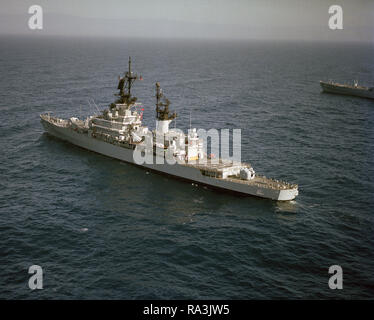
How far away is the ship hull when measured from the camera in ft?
165

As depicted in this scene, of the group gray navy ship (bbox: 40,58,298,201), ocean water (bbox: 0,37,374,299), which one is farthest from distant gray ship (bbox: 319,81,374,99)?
gray navy ship (bbox: 40,58,298,201)

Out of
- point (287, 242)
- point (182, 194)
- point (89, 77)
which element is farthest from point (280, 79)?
point (287, 242)

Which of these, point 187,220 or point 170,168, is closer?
point 187,220

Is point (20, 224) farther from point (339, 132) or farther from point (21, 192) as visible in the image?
point (339, 132)

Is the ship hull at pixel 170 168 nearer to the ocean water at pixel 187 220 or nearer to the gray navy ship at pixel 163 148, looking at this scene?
the gray navy ship at pixel 163 148

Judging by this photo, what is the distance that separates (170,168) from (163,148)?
326cm

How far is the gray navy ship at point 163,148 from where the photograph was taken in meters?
52.4

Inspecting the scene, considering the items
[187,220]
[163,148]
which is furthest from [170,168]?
[187,220]

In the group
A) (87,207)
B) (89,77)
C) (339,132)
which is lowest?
(87,207)

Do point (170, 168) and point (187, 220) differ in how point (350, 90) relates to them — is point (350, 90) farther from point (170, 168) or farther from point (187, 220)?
point (187, 220)

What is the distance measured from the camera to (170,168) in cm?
5788

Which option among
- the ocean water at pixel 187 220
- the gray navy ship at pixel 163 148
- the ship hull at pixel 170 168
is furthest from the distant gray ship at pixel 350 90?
the ship hull at pixel 170 168
